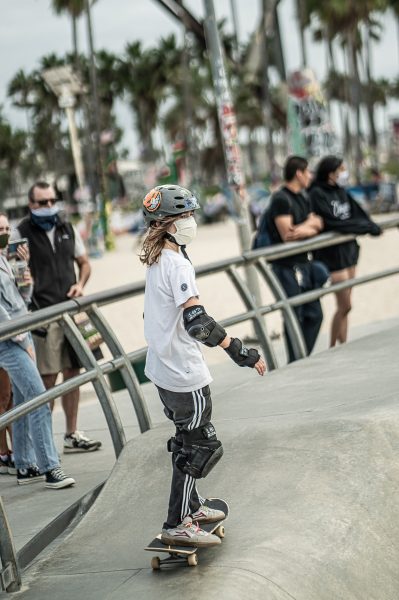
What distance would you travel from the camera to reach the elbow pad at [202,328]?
487cm

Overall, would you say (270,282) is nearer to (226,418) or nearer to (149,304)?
(226,418)

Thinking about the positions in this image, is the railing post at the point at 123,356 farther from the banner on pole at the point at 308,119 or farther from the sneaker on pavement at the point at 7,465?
the banner on pole at the point at 308,119

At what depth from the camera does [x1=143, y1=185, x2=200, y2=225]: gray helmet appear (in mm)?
5027

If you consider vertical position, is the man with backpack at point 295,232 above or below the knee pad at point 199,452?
above

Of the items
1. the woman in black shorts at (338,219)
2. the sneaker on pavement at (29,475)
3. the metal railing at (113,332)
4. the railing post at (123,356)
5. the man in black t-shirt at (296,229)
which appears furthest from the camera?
the woman in black shorts at (338,219)

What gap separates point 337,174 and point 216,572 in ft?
18.9

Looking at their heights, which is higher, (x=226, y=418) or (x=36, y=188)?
(x=36, y=188)

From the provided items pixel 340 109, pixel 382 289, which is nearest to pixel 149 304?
pixel 382 289

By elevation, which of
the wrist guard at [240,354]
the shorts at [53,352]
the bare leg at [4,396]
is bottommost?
the bare leg at [4,396]

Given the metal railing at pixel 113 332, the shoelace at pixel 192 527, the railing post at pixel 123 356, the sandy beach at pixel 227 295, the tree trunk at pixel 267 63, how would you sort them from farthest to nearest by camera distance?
the tree trunk at pixel 267 63
the sandy beach at pixel 227 295
the railing post at pixel 123 356
the metal railing at pixel 113 332
the shoelace at pixel 192 527

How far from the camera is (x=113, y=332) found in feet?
23.5

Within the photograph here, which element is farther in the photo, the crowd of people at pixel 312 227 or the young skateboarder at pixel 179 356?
the crowd of people at pixel 312 227

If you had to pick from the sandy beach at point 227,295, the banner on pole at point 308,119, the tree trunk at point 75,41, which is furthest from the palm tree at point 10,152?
the banner on pole at point 308,119

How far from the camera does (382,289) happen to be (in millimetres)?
19812
